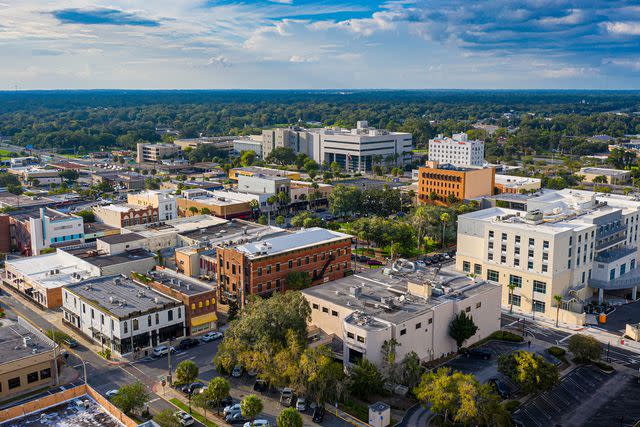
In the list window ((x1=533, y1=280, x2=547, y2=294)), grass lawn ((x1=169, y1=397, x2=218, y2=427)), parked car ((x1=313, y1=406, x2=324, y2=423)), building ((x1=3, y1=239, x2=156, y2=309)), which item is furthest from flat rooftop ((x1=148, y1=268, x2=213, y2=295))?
window ((x1=533, y1=280, x2=547, y2=294))

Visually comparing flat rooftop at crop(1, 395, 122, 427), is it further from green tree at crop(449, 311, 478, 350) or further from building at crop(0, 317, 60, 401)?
green tree at crop(449, 311, 478, 350)

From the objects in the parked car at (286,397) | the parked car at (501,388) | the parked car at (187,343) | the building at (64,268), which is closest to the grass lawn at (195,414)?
the parked car at (286,397)

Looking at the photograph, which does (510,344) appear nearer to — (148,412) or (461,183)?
(148,412)

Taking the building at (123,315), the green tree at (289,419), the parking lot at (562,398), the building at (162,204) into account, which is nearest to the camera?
the green tree at (289,419)

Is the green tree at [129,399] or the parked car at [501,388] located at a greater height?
the green tree at [129,399]

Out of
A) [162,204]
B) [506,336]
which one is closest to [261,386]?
[506,336]

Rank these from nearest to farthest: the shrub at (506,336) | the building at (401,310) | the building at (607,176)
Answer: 1. the building at (401,310)
2. the shrub at (506,336)
3. the building at (607,176)

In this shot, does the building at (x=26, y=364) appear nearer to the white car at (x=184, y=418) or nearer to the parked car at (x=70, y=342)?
the parked car at (x=70, y=342)
